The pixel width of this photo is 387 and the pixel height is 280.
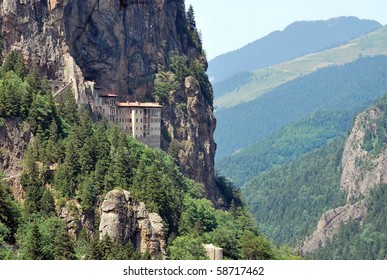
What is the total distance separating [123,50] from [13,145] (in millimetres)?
30985

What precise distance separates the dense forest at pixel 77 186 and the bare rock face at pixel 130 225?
1.33 meters

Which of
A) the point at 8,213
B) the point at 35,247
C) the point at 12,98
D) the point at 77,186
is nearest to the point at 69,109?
the point at 12,98

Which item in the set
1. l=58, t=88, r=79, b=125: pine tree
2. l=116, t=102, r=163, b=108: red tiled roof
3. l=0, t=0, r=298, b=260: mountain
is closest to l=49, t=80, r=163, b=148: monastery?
l=116, t=102, r=163, b=108: red tiled roof

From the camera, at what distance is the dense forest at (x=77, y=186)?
276 ft

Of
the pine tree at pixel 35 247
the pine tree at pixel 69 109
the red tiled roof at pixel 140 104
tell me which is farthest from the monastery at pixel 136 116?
the pine tree at pixel 35 247

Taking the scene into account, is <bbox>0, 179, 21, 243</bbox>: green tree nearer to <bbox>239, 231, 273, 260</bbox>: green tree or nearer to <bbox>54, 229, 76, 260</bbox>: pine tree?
<bbox>54, 229, 76, 260</bbox>: pine tree

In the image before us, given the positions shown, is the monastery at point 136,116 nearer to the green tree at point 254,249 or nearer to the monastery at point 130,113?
the monastery at point 130,113

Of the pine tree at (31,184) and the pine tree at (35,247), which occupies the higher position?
the pine tree at (31,184)

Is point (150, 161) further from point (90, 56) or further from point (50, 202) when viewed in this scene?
point (50, 202)

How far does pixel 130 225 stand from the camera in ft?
296

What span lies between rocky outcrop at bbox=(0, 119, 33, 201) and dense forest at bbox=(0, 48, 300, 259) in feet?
2.18

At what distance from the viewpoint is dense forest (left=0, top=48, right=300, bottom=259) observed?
8406cm

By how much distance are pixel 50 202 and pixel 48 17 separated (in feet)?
86.1
